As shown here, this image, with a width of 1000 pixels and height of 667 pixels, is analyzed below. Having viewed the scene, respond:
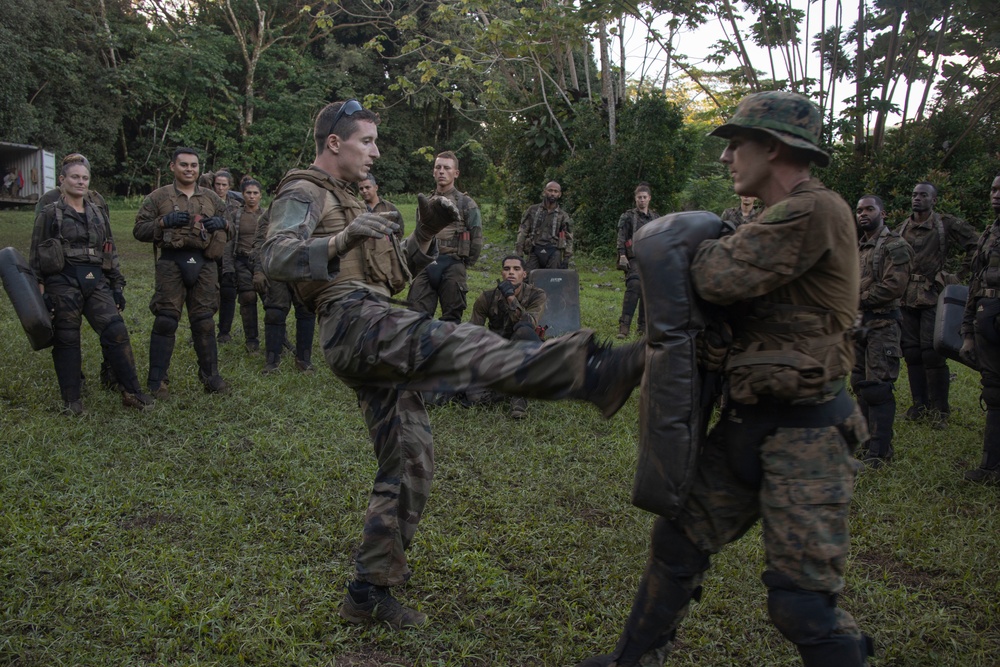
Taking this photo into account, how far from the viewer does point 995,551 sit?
4395mm

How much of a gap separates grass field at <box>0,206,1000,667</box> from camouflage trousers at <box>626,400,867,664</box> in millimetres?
795

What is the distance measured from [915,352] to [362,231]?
249 inches

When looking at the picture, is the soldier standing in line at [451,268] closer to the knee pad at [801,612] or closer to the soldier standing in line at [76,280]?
the soldier standing in line at [76,280]

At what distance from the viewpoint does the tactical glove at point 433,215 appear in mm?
3430

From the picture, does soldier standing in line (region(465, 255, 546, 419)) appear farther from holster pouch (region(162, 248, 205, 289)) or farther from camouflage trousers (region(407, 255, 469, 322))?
holster pouch (region(162, 248, 205, 289))

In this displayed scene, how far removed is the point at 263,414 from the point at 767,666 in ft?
15.4

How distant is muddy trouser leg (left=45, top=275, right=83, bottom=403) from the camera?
620 cm

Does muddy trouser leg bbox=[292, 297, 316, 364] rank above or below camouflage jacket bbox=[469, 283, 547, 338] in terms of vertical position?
below

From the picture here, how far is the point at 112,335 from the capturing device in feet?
21.0

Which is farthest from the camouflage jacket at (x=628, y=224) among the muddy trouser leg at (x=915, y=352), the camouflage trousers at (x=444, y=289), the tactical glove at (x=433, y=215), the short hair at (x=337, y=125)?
the short hair at (x=337, y=125)

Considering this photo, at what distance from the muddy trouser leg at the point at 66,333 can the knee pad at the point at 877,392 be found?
6.41 meters

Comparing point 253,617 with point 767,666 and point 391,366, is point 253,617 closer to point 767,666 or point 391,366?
point 391,366

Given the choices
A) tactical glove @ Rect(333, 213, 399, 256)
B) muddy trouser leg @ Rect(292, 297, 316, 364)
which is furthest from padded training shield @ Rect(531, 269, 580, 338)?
tactical glove @ Rect(333, 213, 399, 256)

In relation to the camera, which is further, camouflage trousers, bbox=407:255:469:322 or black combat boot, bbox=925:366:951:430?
camouflage trousers, bbox=407:255:469:322
